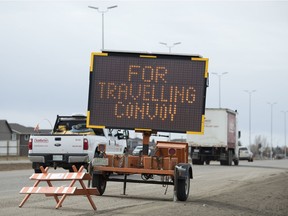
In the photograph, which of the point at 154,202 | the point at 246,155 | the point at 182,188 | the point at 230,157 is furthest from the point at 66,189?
the point at 246,155

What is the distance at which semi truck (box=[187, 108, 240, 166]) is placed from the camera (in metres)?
49.0

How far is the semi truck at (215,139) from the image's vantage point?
1929 inches

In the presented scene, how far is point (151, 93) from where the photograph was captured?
17.1 metres

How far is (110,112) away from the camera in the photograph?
17.2m

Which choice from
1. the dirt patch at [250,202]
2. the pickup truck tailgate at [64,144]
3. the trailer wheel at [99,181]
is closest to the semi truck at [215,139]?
the pickup truck tailgate at [64,144]

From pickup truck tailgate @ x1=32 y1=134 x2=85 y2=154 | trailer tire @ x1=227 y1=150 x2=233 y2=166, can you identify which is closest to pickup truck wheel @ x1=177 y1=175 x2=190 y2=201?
pickup truck tailgate @ x1=32 y1=134 x2=85 y2=154

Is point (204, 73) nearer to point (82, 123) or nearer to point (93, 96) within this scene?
point (93, 96)

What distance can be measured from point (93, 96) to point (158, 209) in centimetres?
368

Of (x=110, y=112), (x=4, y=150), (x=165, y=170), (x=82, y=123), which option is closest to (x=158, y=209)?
(x=165, y=170)

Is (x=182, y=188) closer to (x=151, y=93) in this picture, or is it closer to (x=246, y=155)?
(x=151, y=93)

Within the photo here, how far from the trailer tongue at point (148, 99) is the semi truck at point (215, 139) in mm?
31855

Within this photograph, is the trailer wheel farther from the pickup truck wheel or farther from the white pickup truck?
the white pickup truck

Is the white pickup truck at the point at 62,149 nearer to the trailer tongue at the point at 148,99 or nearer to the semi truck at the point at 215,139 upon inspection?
the trailer tongue at the point at 148,99

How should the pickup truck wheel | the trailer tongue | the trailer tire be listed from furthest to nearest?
the trailer tire, the trailer tongue, the pickup truck wheel
